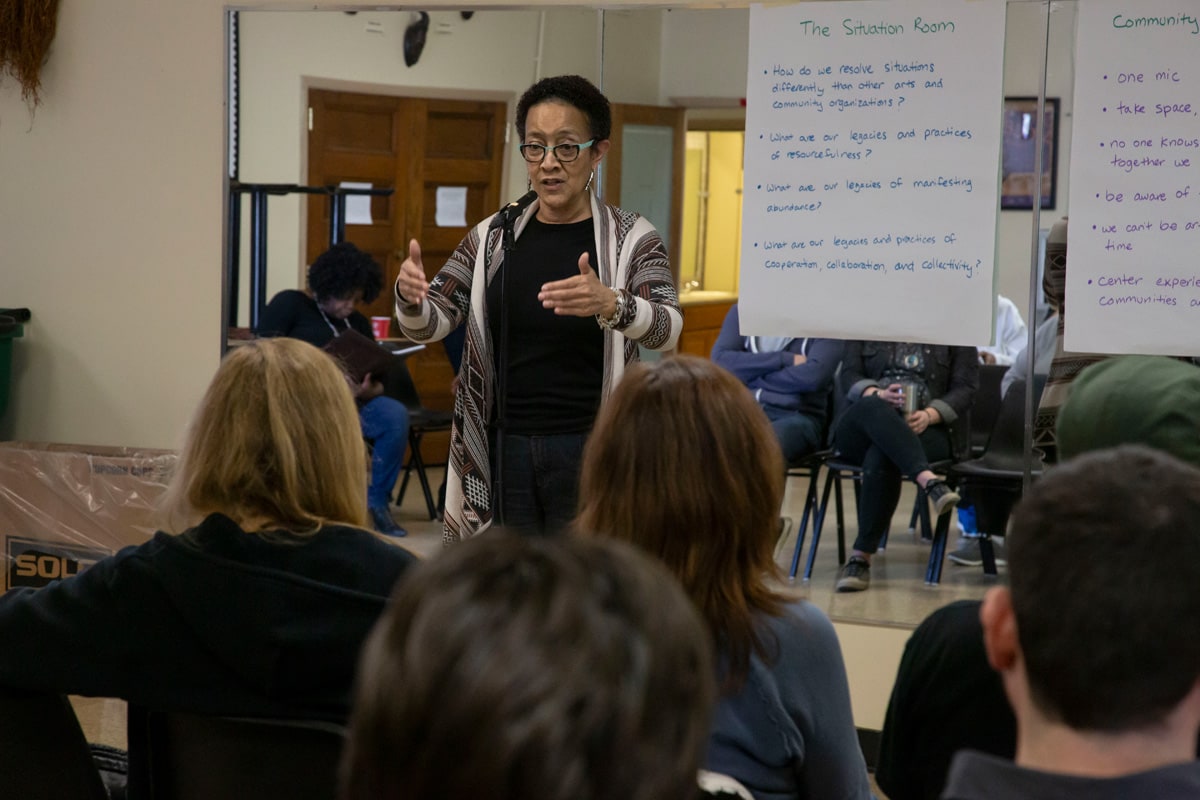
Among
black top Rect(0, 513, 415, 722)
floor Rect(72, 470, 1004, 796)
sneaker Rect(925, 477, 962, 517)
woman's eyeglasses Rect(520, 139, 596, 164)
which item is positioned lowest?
floor Rect(72, 470, 1004, 796)

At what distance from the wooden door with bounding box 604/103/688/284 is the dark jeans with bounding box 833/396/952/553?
68 cm

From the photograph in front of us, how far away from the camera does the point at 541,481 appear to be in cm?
260

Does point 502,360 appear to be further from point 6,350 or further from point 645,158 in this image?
point 6,350

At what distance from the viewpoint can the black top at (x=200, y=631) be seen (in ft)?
5.03

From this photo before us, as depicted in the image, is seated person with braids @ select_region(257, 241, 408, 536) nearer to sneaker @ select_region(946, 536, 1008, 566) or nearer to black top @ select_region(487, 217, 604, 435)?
black top @ select_region(487, 217, 604, 435)

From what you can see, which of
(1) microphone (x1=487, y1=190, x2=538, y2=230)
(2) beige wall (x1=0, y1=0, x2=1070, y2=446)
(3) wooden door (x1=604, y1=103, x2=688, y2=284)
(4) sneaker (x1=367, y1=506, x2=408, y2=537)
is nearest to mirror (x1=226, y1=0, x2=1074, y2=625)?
(3) wooden door (x1=604, y1=103, x2=688, y2=284)

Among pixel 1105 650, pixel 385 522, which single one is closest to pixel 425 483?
pixel 385 522

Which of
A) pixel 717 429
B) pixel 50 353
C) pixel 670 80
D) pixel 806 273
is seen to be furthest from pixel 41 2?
pixel 717 429

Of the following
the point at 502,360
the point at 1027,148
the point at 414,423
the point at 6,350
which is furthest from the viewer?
the point at 6,350

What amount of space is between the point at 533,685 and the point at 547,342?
79.5 inches

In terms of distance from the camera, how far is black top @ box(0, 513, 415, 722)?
1.53 metres

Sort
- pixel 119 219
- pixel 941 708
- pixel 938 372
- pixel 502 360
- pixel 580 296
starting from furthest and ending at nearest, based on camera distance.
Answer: pixel 119 219, pixel 938 372, pixel 502 360, pixel 580 296, pixel 941 708

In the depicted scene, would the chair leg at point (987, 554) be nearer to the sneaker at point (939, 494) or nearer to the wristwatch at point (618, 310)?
the sneaker at point (939, 494)

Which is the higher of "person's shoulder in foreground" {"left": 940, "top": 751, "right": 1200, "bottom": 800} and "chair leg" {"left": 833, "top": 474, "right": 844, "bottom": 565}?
"person's shoulder in foreground" {"left": 940, "top": 751, "right": 1200, "bottom": 800}
